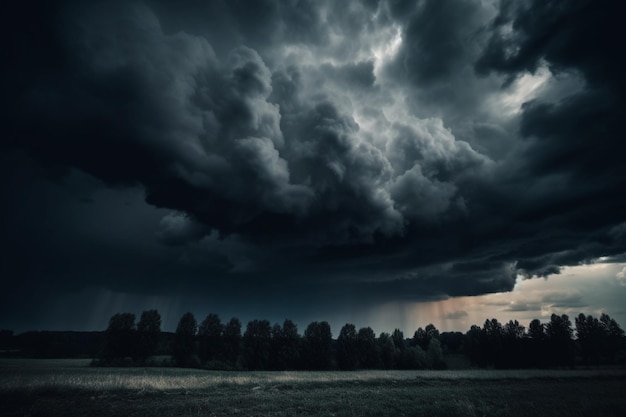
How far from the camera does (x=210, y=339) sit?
6981 cm

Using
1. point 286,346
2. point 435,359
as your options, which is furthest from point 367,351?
point 286,346

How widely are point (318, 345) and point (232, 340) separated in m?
24.0

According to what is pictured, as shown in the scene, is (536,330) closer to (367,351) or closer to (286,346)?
(367,351)

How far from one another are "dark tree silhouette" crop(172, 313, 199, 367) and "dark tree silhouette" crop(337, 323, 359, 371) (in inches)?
1544

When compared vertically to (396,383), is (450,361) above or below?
below

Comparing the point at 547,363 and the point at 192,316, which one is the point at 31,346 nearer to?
the point at 192,316

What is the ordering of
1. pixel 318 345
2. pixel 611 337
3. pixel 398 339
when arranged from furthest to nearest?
pixel 398 339
pixel 611 337
pixel 318 345

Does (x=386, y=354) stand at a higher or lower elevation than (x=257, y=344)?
lower

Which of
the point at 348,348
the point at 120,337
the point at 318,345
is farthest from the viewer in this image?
the point at 348,348

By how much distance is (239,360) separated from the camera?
6981 cm

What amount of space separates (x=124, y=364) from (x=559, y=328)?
123560mm

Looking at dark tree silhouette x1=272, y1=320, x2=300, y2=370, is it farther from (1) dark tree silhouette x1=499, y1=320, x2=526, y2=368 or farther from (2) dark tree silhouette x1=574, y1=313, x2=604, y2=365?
(2) dark tree silhouette x1=574, y1=313, x2=604, y2=365

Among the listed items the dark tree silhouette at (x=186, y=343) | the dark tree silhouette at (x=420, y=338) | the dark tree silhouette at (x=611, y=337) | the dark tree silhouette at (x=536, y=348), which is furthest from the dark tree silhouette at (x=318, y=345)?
the dark tree silhouette at (x=611, y=337)

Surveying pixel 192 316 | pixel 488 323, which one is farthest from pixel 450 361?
pixel 192 316
